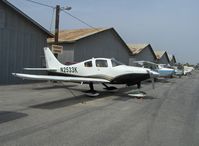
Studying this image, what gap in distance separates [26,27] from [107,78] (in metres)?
8.41

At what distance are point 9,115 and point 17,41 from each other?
11219 mm

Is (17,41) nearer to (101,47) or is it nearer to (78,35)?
(78,35)

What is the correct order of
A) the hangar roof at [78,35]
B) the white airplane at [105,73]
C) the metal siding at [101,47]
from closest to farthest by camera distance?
the white airplane at [105,73] → the hangar roof at [78,35] → the metal siding at [101,47]

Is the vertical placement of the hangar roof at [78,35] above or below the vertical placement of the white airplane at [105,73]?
above

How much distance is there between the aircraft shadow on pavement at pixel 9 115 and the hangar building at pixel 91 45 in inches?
650

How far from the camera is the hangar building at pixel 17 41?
1761 centimetres

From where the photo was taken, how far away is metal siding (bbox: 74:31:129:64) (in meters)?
26.2

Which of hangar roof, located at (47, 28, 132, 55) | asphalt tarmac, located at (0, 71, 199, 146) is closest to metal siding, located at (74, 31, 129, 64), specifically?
hangar roof, located at (47, 28, 132, 55)

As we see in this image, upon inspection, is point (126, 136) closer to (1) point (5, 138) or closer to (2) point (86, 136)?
(2) point (86, 136)

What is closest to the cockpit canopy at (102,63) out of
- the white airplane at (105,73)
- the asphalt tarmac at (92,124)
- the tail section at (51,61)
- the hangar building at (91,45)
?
the white airplane at (105,73)

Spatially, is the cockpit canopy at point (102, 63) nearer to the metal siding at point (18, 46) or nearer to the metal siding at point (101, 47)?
the metal siding at point (18, 46)

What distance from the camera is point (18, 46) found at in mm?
18812

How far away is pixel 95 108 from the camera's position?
10469 millimetres

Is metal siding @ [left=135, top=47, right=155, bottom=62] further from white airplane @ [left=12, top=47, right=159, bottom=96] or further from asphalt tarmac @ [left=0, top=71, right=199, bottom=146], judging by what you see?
asphalt tarmac @ [left=0, top=71, right=199, bottom=146]
